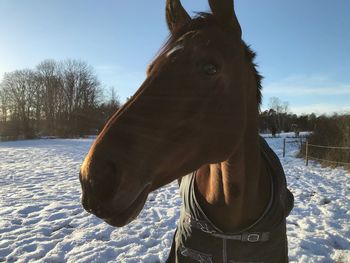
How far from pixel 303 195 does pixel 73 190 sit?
593cm

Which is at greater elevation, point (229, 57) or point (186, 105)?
point (229, 57)

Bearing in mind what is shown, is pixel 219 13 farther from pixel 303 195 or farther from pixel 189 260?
pixel 303 195

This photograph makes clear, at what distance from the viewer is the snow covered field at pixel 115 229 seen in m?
4.05

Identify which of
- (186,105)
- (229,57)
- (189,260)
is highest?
(229,57)

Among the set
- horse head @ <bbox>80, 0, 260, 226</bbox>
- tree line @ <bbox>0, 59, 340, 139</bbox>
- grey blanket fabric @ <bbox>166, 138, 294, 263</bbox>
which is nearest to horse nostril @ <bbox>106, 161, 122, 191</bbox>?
horse head @ <bbox>80, 0, 260, 226</bbox>

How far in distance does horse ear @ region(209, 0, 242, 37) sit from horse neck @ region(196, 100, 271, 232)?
0.62 m

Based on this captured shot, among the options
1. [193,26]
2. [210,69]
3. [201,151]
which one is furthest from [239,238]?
[193,26]

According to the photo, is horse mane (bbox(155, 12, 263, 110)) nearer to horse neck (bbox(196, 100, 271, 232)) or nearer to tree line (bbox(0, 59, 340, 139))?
horse neck (bbox(196, 100, 271, 232))

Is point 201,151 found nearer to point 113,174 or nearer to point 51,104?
point 113,174

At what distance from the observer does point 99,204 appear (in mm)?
1052

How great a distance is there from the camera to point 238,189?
178 cm

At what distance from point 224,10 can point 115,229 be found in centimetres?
427

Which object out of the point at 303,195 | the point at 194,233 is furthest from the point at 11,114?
the point at 194,233

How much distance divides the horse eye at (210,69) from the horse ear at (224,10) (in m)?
0.37
